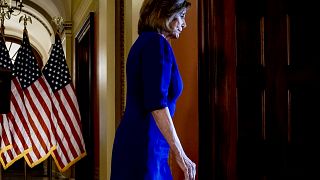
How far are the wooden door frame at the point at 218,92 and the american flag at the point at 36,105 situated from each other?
12.9 ft

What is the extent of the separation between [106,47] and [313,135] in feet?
11.1

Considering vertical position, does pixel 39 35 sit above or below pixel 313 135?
above

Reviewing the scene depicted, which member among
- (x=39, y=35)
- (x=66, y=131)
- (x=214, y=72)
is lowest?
(x=66, y=131)

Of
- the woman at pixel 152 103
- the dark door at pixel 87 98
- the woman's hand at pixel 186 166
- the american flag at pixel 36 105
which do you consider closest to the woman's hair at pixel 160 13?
the woman at pixel 152 103

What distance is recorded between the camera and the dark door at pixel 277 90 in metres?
2.13

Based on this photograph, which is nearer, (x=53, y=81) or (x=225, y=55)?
(x=225, y=55)

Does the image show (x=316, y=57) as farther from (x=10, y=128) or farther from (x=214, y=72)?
(x=10, y=128)

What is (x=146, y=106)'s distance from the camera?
1.89 m

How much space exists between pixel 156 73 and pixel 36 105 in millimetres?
4574

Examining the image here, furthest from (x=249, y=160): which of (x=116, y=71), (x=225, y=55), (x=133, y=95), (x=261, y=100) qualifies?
(x=116, y=71)

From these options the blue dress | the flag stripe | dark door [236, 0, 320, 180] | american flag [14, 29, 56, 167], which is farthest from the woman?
the flag stripe

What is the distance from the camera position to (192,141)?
2746 mm

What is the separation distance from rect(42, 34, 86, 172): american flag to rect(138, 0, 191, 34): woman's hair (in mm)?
4493

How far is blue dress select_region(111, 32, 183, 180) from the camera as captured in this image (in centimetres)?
188
